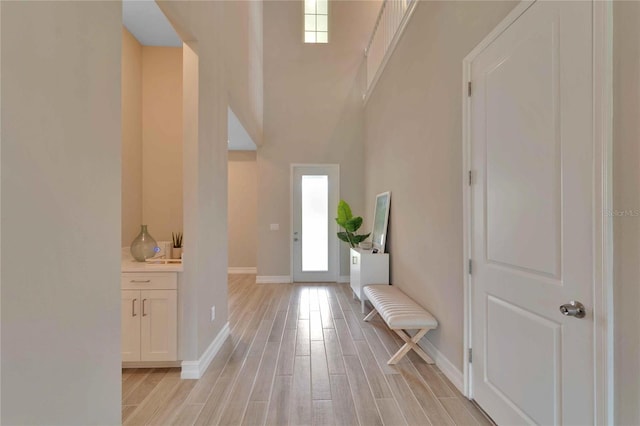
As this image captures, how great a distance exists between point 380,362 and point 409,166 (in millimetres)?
2005

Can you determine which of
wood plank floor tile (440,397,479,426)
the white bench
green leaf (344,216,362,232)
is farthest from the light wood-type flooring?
green leaf (344,216,362,232)

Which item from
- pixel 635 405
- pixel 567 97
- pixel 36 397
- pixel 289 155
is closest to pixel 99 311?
pixel 36 397

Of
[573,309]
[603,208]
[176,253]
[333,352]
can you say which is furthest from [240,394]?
[603,208]

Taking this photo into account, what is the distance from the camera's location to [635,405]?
1.05 m

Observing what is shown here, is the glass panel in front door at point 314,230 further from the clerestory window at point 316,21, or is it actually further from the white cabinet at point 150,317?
the white cabinet at point 150,317

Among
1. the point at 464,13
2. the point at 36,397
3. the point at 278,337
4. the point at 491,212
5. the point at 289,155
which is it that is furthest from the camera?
the point at 289,155

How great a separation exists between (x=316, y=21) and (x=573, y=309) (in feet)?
21.5

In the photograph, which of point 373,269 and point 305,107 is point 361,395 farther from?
point 305,107

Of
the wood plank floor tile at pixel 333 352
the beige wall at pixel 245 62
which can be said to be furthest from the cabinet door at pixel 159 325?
the beige wall at pixel 245 62

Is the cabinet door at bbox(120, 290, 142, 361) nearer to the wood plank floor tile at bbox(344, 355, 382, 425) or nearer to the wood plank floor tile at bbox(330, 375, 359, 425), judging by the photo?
the wood plank floor tile at bbox(330, 375, 359, 425)

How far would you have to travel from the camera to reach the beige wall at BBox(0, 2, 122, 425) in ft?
2.85

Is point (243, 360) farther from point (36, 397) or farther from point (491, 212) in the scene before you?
point (491, 212)

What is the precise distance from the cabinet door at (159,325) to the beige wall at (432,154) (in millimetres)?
2198

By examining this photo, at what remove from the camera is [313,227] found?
588cm
